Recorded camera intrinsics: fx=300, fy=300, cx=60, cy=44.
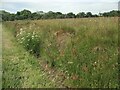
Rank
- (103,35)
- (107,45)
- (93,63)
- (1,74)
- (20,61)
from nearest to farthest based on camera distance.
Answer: (93,63)
(107,45)
(103,35)
(1,74)
(20,61)

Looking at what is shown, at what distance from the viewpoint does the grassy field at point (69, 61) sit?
22.9ft

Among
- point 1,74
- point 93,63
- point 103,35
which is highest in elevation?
point 103,35

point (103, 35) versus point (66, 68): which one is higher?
point (103, 35)

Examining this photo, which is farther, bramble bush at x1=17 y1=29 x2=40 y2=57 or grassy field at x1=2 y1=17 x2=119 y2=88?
bramble bush at x1=17 y1=29 x2=40 y2=57

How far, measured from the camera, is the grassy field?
6965 mm

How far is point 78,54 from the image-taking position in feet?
26.2

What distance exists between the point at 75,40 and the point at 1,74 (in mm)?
2482

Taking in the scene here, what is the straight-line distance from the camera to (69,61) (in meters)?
8.03

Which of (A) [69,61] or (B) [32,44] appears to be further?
(B) [32,44]

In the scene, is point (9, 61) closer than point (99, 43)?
No

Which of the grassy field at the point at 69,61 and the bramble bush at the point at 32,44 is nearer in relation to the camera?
the grassy field at the point at 69,61

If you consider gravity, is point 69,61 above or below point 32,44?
below

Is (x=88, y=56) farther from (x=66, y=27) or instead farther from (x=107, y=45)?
(x=66, y=27)

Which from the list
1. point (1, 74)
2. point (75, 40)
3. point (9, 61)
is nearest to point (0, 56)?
point (9, 61)
